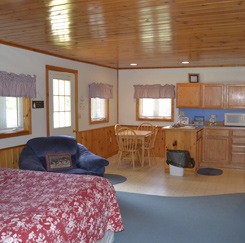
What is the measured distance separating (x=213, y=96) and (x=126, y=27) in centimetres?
383

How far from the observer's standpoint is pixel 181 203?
433 cm

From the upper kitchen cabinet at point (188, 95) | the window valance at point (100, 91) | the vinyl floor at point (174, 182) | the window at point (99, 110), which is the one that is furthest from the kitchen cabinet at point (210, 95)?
the window at point (99, 110)

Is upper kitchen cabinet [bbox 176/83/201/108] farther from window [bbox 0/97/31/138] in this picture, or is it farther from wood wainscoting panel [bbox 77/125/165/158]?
window [bbox 0/97/31/138]

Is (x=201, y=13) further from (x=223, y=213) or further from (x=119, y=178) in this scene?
(x=119, y=178)

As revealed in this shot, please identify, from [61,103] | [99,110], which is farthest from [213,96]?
[61,103]

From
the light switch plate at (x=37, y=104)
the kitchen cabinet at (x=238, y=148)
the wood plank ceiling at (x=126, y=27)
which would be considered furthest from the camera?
the kitchen cabinet at (x=238, y=148)

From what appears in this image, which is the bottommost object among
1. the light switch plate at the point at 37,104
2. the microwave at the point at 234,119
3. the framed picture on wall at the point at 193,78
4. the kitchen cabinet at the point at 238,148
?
the kitchen cabinet at the point at 238,148

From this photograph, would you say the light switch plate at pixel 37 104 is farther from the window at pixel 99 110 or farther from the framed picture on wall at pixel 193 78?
the framed picture on wall at pixel 193 78

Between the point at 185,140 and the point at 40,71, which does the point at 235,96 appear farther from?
the point at 40,71

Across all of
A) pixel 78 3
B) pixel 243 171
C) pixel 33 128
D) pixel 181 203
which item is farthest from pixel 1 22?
pixel 243 171

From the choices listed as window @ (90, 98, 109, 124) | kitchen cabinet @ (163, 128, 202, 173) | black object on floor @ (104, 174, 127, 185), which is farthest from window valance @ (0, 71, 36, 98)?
kitchen cabinet @ (163, 128, 202, 173)

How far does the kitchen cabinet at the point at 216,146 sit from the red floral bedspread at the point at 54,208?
404 cm

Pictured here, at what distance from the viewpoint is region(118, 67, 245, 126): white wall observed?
7.01m

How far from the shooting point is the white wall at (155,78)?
7011 mm
